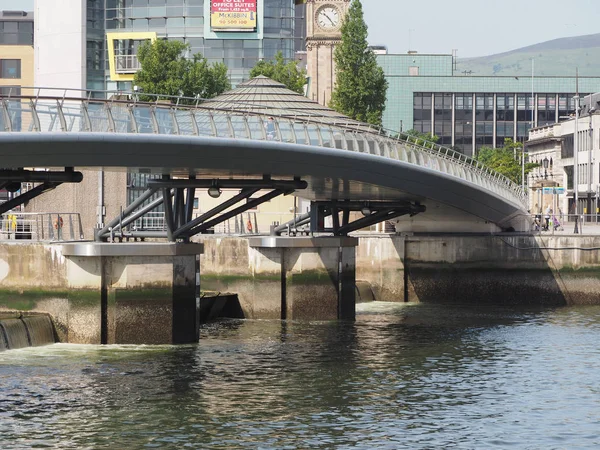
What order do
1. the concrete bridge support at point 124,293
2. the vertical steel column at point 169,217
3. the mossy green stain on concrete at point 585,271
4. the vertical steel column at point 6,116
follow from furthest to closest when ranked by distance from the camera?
the mossy green stain on concrete at point 585,271, the vertical steel column at point 169,217, the concrete bridge support at point 124,293, the vertical steel column at point 6,116

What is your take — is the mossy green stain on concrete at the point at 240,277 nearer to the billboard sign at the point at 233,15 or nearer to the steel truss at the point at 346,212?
the steel truss at the point at 346,212

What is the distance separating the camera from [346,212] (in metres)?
64.3

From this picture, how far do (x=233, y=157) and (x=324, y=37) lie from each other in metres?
111

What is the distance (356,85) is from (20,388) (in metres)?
74.4

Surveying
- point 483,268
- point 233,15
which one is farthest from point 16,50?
point 483,268

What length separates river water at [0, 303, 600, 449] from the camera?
30391 mm

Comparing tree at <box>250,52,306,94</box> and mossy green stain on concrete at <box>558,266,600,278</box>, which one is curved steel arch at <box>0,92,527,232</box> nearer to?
mossy green stain on concrete at <box>558,266,600,278</box>

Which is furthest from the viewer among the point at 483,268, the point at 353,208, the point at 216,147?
the point at 483,268

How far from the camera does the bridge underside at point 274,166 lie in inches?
1543

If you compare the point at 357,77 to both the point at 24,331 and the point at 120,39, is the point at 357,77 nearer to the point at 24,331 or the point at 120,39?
the point at 120,39

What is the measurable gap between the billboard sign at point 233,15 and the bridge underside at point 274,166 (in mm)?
49526

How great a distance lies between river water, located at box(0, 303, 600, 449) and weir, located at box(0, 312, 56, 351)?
629 millimetres

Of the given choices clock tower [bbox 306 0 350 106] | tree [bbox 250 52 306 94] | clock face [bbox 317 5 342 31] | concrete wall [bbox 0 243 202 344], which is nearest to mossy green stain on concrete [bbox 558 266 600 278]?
concrete wall [bbox 0 243 202 344]

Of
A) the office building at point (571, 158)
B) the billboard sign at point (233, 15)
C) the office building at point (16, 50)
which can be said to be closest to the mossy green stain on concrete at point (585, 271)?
the office building at point (571, 158)
